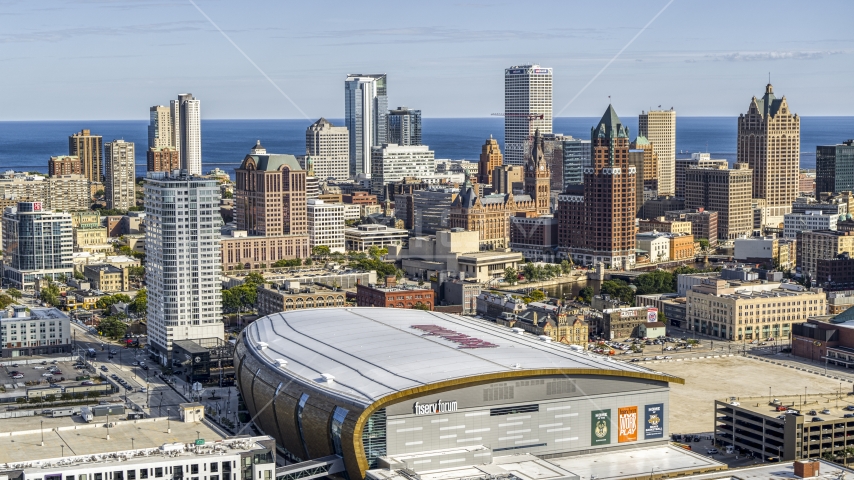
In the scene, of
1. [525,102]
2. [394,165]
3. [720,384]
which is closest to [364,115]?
[525,102]

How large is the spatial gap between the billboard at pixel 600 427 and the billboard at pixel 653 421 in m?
1.35

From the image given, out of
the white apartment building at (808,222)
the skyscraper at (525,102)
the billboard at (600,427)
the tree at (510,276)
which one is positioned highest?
the skyscraper at (525,102)

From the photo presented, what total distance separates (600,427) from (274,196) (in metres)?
60.0

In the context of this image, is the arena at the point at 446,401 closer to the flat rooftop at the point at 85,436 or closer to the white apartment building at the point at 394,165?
the flat rooftop at the point at 85,436

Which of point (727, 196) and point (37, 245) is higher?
point (727, 196)

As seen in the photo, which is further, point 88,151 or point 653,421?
point 88,151

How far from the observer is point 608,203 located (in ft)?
322

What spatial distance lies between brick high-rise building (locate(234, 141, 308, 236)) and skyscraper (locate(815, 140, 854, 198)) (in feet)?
155

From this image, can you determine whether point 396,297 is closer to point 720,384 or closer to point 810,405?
point 720,384

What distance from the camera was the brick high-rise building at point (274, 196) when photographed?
102 m

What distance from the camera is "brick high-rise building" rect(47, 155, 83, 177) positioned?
13900 cm

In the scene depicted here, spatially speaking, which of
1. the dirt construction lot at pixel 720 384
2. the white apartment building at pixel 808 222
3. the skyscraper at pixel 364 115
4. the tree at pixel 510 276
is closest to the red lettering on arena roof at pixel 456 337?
the dirt construction lot at pixel 720 384

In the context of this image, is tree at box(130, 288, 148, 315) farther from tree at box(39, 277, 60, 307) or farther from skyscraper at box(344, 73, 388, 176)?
skyscraper at box(344, 73, 388, 176)

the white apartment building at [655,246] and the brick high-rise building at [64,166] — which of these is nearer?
the white apartment building at [655,246]
